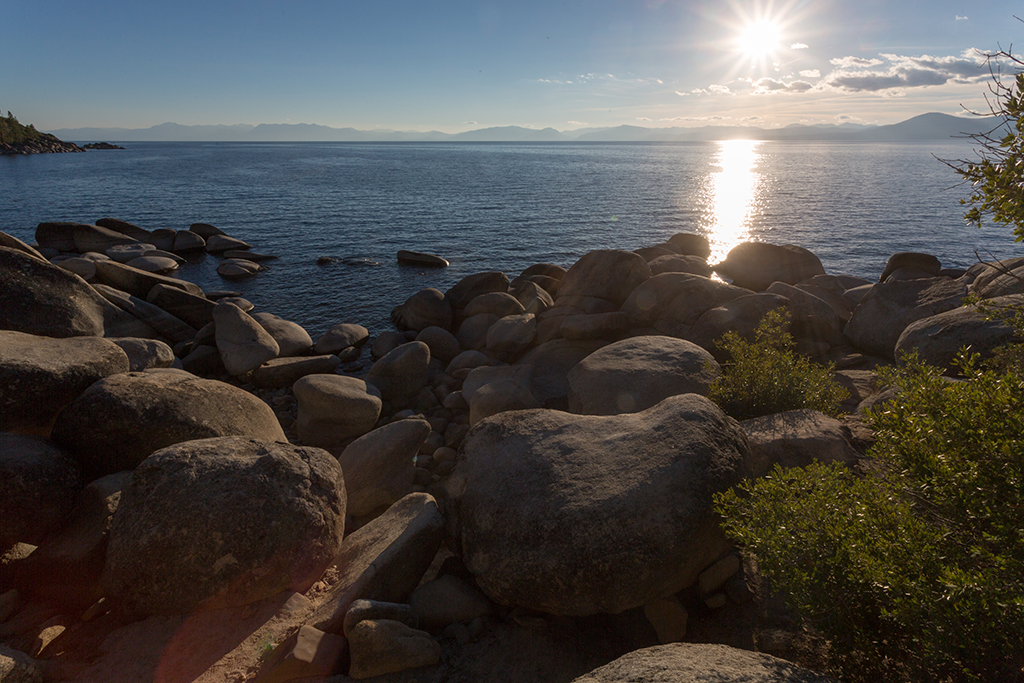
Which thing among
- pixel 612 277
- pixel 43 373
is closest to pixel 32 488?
pixel 43 373

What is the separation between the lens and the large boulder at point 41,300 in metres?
8.73

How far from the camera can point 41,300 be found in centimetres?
898

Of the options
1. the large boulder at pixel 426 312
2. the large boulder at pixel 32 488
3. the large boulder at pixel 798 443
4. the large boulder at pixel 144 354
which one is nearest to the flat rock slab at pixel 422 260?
the large boulder at pixel 426 312

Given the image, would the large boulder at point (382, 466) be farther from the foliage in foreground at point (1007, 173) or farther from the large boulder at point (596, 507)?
the foliage in foreground at point (1007, 173)

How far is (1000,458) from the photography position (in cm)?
379

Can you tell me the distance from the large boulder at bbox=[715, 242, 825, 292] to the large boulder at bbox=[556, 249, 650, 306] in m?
7.45

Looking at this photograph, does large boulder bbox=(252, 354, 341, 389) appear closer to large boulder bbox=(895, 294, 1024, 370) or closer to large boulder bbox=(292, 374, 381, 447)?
large boulder bbox=(292, 374, 381, 447)

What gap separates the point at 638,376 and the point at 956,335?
5690mm

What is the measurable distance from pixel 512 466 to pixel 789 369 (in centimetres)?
481

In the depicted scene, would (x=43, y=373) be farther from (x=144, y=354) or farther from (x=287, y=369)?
(x=287, y=369)

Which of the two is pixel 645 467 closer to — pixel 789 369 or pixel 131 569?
pixel 789 369

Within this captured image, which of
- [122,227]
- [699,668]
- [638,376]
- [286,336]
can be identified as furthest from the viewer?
[122,227]

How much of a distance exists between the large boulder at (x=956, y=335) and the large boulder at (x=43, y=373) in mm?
13231

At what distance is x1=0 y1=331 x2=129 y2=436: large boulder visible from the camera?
7.21m
